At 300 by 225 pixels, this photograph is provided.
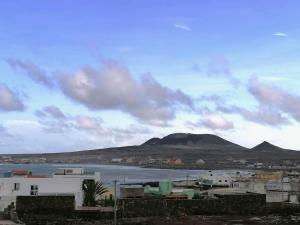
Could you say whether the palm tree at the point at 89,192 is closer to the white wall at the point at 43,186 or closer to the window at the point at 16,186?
the white wall at the point at 43,186

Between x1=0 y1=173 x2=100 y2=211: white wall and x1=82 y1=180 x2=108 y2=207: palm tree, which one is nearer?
x1=0 y1=173 x2=100 y2=211: white wall

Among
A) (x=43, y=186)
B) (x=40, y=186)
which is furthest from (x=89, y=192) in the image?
(x=40, y=186)

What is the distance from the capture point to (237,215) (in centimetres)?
4872

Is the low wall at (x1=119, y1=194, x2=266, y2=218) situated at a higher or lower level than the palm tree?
lower

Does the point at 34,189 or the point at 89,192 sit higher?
the point at 34,189

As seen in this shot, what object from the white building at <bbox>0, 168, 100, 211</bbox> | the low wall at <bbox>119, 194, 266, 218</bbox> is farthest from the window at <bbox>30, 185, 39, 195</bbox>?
the low wall at <bbox>119, 194, 266, 218</bbox>

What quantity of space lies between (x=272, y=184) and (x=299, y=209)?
24.3 meters

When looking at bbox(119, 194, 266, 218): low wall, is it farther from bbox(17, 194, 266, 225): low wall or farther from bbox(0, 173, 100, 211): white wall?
bbox(0, 173, 100, 211): white wall

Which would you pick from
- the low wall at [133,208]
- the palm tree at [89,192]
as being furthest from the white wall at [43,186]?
the low wall at [133,208]

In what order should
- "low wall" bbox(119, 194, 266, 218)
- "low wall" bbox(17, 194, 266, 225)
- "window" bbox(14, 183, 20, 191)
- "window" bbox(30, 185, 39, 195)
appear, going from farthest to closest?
"window" bbox(14, 183, 20, 191)
"window" bbox(30, 185, 39, 195)
"low wall" bbox(119, 194, 266, 218)
"low wall" bbox(17, 194, 266, 225)

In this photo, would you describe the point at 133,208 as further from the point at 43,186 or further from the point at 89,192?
the point at 43,186

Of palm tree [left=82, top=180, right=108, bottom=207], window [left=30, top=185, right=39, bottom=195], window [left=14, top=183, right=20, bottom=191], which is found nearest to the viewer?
window [left=30, top=185, right=39, bottom=195]

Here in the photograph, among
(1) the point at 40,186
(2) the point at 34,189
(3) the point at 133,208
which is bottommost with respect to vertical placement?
(3) the point at 133,208

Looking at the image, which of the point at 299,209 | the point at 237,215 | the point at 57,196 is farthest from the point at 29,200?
the point at 299,209
